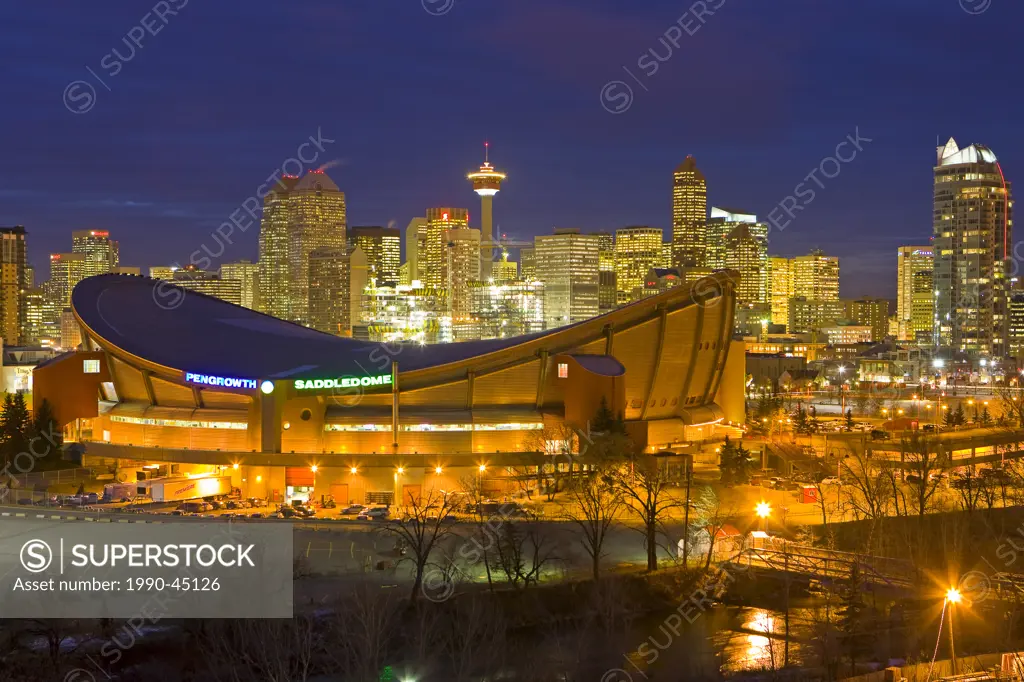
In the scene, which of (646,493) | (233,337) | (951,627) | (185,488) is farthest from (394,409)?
(951,627)

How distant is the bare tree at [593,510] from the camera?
38500 millimetres

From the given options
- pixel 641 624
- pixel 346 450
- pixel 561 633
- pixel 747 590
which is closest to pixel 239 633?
pixel 561 633

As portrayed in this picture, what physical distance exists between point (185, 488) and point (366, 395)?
29.2 ft

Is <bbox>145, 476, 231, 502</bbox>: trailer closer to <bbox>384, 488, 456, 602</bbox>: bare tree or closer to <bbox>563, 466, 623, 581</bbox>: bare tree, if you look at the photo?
<bbox>384, 488, 456, 602</bbox>: bare tree

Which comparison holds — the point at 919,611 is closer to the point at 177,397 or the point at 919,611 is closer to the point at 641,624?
the point at 641,624

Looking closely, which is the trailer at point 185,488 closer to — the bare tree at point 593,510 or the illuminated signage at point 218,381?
the illuminated signage at point 218,381

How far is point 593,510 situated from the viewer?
42.5 m

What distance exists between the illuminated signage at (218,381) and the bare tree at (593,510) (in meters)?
14.6

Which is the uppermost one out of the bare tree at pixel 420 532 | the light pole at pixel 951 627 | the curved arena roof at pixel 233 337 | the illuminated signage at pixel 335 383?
the curved arena roof at pixel 233 337

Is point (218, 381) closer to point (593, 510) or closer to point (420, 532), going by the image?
point (593, 510)

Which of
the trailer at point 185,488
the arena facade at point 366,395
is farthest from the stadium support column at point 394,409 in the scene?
the trailer at point 185,488

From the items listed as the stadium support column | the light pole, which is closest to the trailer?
the stadium support column

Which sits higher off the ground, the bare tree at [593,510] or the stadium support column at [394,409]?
the stadium support column at [394,409]

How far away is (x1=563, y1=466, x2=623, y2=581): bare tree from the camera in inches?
1516
